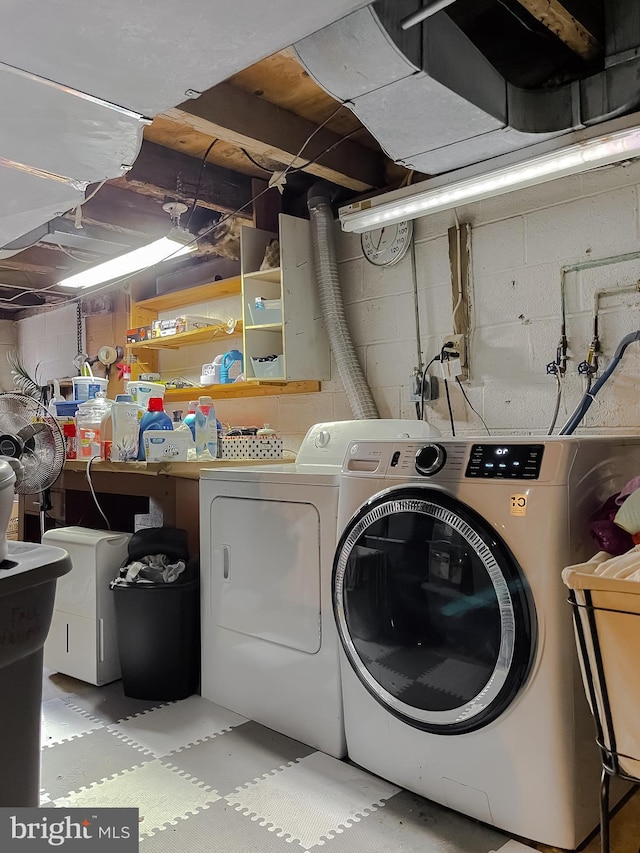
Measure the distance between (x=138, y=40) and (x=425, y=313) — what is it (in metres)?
1.75

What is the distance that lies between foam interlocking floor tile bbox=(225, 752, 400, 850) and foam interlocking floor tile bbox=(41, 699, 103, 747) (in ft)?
2.35

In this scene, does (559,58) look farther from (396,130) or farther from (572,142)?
(396,130)

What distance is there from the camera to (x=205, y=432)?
122 inches

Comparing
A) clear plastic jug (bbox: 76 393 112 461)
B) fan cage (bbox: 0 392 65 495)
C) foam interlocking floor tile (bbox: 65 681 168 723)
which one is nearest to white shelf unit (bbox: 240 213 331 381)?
clear plastic jug (bbox: 76 393 112 461)

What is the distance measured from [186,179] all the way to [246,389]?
3.75ft

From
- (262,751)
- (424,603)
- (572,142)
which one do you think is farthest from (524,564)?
(572,142)

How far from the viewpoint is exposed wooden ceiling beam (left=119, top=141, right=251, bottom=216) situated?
3.00m

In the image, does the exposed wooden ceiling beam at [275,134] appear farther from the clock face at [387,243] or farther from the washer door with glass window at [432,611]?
the washer door with glass window at [432,611]

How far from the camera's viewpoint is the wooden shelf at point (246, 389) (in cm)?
331

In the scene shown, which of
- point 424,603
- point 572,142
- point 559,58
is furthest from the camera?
point 559,58

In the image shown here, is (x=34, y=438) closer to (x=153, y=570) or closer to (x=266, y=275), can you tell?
(x=153, y=570)

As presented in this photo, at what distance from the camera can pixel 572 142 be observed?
194cm

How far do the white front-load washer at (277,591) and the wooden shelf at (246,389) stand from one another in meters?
0.78

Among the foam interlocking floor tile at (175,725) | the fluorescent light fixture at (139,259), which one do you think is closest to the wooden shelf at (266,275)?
the fluorescent light fixture at (139,259)
